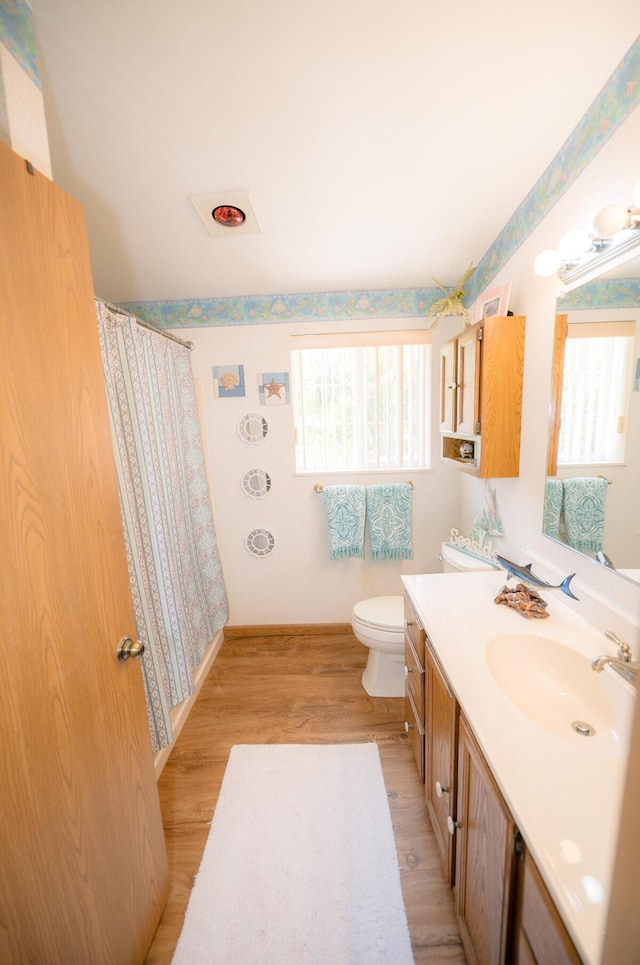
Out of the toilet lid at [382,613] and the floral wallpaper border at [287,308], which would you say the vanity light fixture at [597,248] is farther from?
the toilet lid at [382,613]

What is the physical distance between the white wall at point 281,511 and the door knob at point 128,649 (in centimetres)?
151

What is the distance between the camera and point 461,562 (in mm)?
1790

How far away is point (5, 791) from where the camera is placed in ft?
1.92

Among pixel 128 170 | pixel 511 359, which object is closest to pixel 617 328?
pixel 511 359

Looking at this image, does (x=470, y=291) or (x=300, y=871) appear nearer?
(x=300, y=871)

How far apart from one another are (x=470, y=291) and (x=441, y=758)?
2.19 m

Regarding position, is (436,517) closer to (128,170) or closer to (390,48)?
(390,48)

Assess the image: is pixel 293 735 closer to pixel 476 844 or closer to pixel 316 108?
pixel 476 844

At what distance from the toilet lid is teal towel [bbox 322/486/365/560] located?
38 cm

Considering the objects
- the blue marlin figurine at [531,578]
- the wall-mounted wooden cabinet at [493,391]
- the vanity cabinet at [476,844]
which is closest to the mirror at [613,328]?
the blue marlin figurine at [531,578]

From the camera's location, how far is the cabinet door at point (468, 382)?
153 centimetres

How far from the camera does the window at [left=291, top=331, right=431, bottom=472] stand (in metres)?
2.26

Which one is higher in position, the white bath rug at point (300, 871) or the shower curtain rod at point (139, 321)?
the shower curtain rod at point (139, 321)

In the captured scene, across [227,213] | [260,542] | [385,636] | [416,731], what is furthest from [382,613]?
[227,213]
